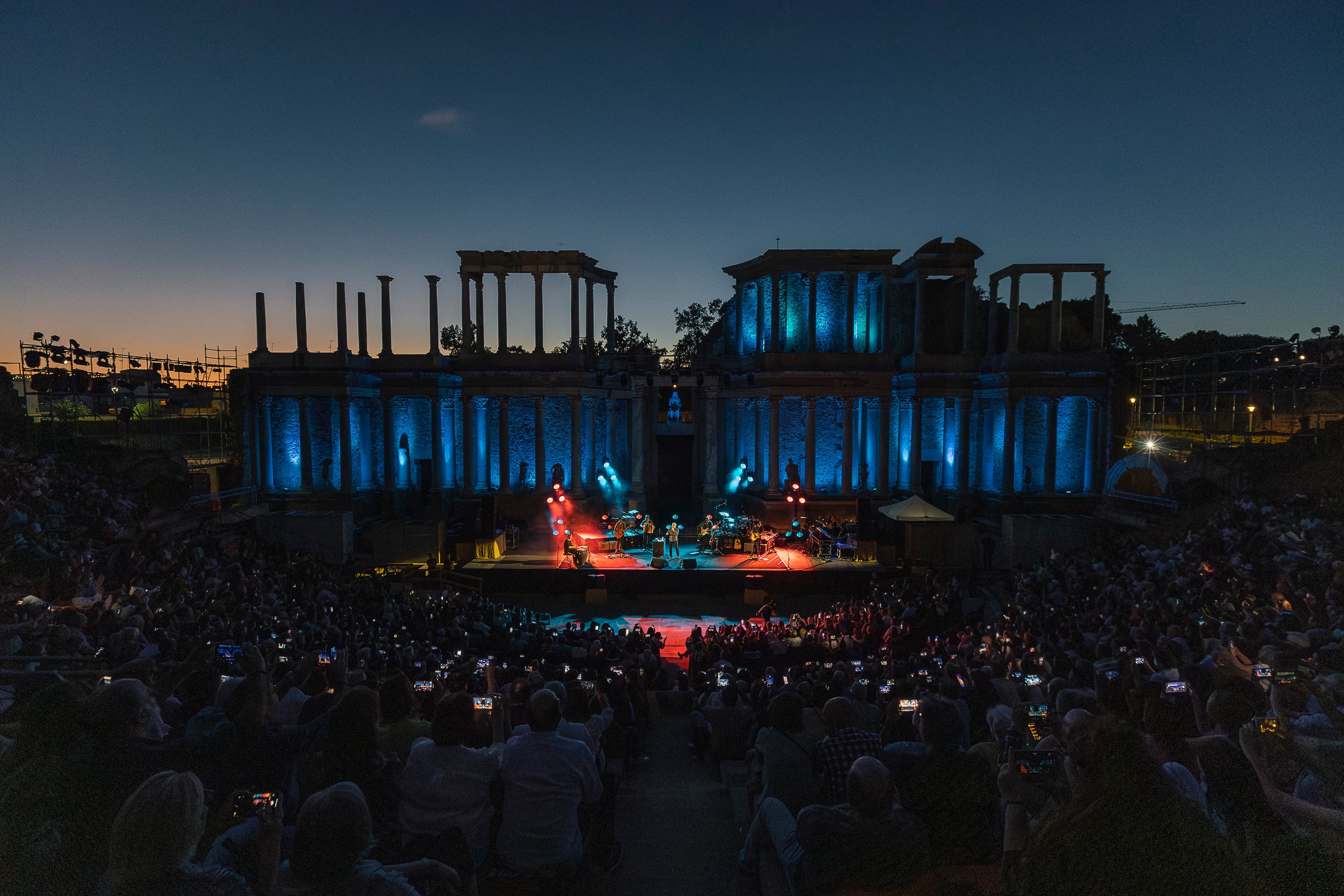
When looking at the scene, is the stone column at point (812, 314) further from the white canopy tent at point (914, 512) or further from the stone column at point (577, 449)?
the stone column at point (577, 449)

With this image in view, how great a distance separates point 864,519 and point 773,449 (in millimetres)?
6510

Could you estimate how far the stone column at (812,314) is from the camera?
3228cm

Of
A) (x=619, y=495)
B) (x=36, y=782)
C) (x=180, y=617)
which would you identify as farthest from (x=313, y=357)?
(x=36, y=782)

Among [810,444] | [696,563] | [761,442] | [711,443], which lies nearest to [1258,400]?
[810,444]

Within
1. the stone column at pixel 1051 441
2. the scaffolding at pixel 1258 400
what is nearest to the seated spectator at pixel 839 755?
the scaffolding at pixel 1258 400

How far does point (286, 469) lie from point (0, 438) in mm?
9209

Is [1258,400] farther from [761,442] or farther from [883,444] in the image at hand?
[761,442]

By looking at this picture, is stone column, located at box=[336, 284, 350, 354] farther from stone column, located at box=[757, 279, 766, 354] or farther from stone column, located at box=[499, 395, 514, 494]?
stone column, located at box=[757, 279, 766, 354]

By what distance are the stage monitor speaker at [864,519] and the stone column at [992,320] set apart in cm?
1161

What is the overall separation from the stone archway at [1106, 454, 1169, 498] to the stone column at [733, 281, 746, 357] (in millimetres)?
17485

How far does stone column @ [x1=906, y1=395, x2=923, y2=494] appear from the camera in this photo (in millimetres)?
32156

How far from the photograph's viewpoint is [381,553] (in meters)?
26.1

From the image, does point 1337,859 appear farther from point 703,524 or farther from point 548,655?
point 703,524

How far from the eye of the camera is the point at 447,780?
14.3 ft
